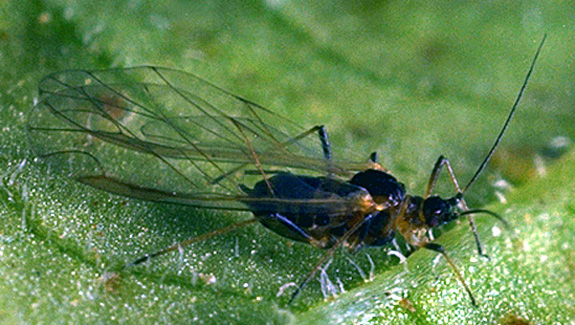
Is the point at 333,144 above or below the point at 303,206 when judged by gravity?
above

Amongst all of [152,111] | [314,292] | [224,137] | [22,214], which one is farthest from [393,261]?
[22,214]

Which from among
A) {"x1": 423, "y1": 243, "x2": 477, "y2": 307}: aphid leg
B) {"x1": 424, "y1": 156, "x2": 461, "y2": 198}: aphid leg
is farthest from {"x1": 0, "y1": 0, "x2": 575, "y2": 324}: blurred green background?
{"x1": 424, "y1": 156, "x2": 461, "y2": 198}: aphid leg

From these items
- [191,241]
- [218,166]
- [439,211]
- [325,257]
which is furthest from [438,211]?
[191,241]

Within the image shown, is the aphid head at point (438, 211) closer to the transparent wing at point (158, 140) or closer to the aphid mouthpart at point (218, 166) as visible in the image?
the aphid mouthpart at point (218, 166)

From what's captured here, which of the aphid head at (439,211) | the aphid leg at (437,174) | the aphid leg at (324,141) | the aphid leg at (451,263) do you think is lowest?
the aphid leg at (451,263)

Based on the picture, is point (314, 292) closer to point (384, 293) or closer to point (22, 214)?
point (384, 293)

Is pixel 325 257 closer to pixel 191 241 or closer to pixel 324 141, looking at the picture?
pixel 191 241

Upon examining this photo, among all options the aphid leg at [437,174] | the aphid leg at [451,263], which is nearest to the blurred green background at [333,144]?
the aphid leg at [451,263]
